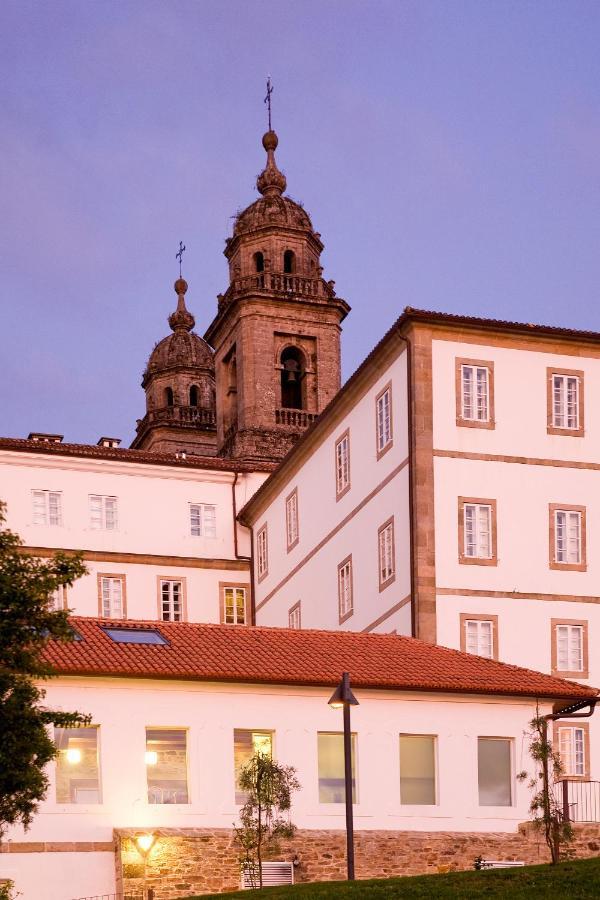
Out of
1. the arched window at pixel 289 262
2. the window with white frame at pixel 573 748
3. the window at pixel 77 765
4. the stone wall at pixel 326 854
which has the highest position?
the arched window at pixel 289 262

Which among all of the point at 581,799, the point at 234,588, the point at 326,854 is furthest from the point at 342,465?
the point at 326,854

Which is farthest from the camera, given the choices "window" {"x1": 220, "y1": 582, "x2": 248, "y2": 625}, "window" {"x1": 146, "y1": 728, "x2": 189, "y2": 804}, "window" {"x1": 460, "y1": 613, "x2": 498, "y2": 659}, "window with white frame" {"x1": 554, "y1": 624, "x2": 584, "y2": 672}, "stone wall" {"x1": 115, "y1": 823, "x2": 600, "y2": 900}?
"window" {"x1": 220, "y1": 582, "x2": 248, "y2": 625}

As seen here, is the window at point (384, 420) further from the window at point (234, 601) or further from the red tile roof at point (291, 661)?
the window at point (234, 601)

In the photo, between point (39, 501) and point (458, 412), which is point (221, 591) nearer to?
point (39, 501)

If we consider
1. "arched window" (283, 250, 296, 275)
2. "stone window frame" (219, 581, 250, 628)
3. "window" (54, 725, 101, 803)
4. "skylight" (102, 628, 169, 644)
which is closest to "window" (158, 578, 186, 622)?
"stone window frame" (219, 581, 250, 628)

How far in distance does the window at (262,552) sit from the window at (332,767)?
24487 millimetres

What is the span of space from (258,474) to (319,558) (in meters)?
11.4

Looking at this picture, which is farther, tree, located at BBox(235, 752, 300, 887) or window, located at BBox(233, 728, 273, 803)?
window, located at BBox(233, 728, 273, 803)

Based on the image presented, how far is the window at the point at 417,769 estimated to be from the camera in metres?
40.9

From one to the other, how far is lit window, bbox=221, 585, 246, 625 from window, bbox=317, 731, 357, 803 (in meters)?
26.7

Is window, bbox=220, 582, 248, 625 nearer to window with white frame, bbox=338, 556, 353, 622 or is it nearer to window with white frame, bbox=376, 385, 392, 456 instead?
window with white frame, bbox=338, 556, 353, 622

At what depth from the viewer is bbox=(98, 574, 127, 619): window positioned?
215ft

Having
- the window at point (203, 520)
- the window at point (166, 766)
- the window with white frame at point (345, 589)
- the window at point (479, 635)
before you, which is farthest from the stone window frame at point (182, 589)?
the window at point (166, 766)

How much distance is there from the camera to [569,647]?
50969 mm
